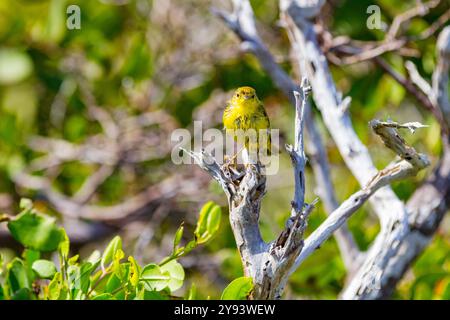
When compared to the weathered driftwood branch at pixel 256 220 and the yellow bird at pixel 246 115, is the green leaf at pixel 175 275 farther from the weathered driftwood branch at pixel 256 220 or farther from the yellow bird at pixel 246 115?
the yellow bird at pixel 246 115

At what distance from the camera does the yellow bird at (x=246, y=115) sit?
60.0 inches

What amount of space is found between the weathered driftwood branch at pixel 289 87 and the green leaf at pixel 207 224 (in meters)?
0.53

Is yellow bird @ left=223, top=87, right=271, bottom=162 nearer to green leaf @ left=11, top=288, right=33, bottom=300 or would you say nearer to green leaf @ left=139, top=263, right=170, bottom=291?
green leaf @ left=139, top=263, right=170, bottom=291

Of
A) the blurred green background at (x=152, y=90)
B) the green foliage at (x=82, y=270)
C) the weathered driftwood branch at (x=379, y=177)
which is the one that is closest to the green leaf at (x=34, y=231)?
the green foliage at (x=82, y=270)

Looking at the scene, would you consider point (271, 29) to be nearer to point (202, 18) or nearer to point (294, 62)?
point (202, 18)

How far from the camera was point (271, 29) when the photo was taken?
324 centimetres

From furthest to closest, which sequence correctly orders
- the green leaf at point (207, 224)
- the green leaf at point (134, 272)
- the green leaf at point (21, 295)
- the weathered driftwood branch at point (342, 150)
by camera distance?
the weathered driftwood branch at point (342, 150) < the green leaf at point (207, 224) < the green leaf at point (21, 295) < the green leaf at point (134, 272)

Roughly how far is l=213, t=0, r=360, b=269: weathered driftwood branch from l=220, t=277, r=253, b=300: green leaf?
26.5 inches

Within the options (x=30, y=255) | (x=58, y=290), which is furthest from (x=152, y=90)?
(x=58, y=290)

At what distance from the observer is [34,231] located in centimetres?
166

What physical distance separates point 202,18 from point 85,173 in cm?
86

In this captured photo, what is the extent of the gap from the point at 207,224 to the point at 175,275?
176 millimetres

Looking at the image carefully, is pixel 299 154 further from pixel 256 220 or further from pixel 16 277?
pixel 16 277
